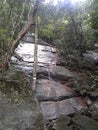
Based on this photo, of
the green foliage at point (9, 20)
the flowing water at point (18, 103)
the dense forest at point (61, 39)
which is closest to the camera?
the flowing water at point (18, 103)

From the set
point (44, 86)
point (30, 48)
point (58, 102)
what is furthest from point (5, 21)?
point (30, 48)

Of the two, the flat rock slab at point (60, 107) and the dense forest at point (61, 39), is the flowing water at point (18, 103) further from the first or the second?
the flat rock slab at point (60, 107)

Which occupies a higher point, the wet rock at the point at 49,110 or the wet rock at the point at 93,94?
the wet rock at the point at 93,94

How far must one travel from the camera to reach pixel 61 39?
1093 cm

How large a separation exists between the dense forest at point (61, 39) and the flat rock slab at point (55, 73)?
0.04 meters

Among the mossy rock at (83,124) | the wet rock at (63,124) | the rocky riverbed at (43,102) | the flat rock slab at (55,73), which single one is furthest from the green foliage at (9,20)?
the mossy rock at (83,124)

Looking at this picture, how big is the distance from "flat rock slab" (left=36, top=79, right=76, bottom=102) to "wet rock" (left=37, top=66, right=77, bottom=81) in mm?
507

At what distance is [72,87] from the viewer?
836cm

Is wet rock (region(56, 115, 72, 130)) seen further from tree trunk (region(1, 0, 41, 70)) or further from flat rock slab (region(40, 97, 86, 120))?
tree trunk (region(1, 0, 41, 70))

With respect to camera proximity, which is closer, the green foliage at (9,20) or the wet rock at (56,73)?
the green foliage at (9,20)

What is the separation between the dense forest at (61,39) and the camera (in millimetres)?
6648

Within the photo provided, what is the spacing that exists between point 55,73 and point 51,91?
5.11 ft

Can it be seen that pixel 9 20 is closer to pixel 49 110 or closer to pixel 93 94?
pixel 49 110

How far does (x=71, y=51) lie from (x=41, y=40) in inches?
154
